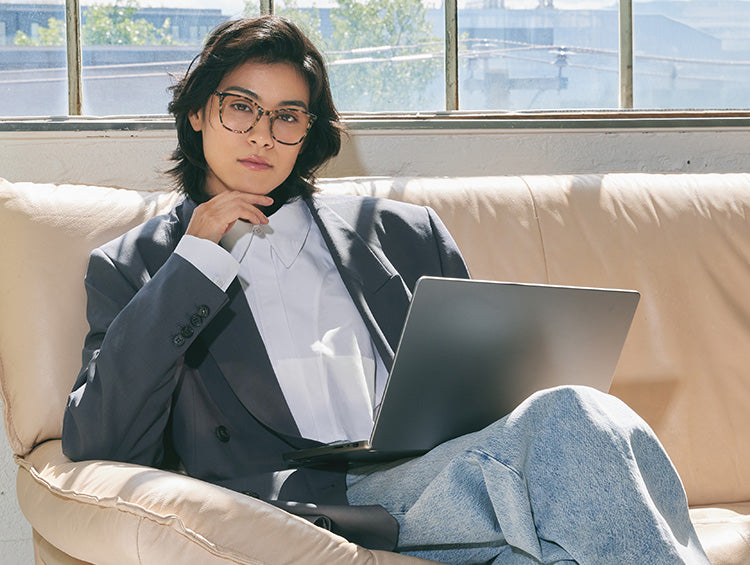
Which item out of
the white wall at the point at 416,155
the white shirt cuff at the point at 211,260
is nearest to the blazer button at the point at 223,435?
the white shirt cuff at the point at 211,260

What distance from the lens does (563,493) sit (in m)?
1.02

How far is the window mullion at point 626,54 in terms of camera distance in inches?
98.4

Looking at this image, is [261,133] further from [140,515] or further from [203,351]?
[140,515]

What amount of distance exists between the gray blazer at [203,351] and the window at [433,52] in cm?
82

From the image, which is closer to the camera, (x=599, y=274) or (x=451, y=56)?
(x=599, y=274)

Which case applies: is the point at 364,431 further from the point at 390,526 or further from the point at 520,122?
the point at 520,122

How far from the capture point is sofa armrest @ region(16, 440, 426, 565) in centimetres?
103

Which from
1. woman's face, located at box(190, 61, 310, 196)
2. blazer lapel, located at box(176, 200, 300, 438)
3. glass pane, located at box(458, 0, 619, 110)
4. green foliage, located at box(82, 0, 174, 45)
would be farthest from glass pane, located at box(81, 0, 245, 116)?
blazer lapel, located at box(176, 200, 300, 438)

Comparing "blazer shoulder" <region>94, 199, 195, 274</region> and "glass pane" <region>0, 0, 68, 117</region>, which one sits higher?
"glass pane" <region>0, 0, 68, 117</region>

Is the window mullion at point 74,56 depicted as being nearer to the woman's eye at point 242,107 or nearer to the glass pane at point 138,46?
the glass pane at point 138,46

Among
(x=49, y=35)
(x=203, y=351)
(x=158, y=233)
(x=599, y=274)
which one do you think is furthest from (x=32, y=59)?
(x=599, y=274)

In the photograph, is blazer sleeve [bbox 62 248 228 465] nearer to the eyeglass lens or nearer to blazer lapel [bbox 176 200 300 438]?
blazer lapel [bbox 176 200 300 438]

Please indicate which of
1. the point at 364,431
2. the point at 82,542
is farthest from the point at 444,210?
the point at 82,542

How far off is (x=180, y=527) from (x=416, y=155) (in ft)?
4.57
